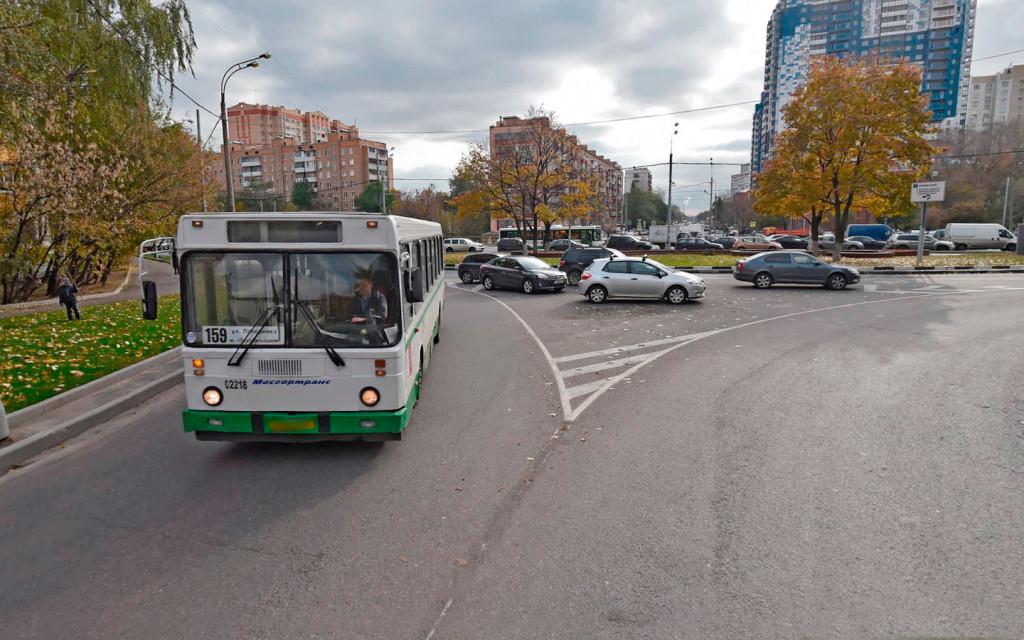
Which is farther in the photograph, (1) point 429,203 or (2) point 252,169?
(2) point 252,169

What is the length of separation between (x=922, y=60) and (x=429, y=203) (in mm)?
121150

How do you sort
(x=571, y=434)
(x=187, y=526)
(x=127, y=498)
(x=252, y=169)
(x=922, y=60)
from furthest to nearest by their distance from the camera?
(x=922, y=60) → (x=252, y=169) → (x=571, y=434) → (x=127, y=498) → (x=187, y=526)

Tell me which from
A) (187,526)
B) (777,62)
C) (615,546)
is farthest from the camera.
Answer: (777,62)

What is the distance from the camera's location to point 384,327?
6.18 m

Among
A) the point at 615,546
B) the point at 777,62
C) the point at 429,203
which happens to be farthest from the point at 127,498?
the point at 777,62

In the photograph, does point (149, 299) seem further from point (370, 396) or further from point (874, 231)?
point (874, 231)

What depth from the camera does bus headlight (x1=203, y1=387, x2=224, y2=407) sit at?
6.12 metres

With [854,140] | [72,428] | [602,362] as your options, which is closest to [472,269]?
[602,362]

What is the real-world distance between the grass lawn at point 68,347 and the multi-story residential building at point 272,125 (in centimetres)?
10754

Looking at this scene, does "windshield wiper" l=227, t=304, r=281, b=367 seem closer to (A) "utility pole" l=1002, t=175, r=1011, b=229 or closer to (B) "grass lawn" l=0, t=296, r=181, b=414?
(B) "grass lawn" l=0, t=296, r=181, b=414

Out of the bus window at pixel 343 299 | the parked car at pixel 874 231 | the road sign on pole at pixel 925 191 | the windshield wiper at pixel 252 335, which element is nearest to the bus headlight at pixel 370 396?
the bus window at pixel 343 299

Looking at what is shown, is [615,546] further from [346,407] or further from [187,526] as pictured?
[187,526]

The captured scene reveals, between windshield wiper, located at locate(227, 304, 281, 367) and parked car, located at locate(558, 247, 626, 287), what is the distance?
67.4 ft

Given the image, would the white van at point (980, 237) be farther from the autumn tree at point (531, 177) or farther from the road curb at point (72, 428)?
the road curb at point (72, 428)
